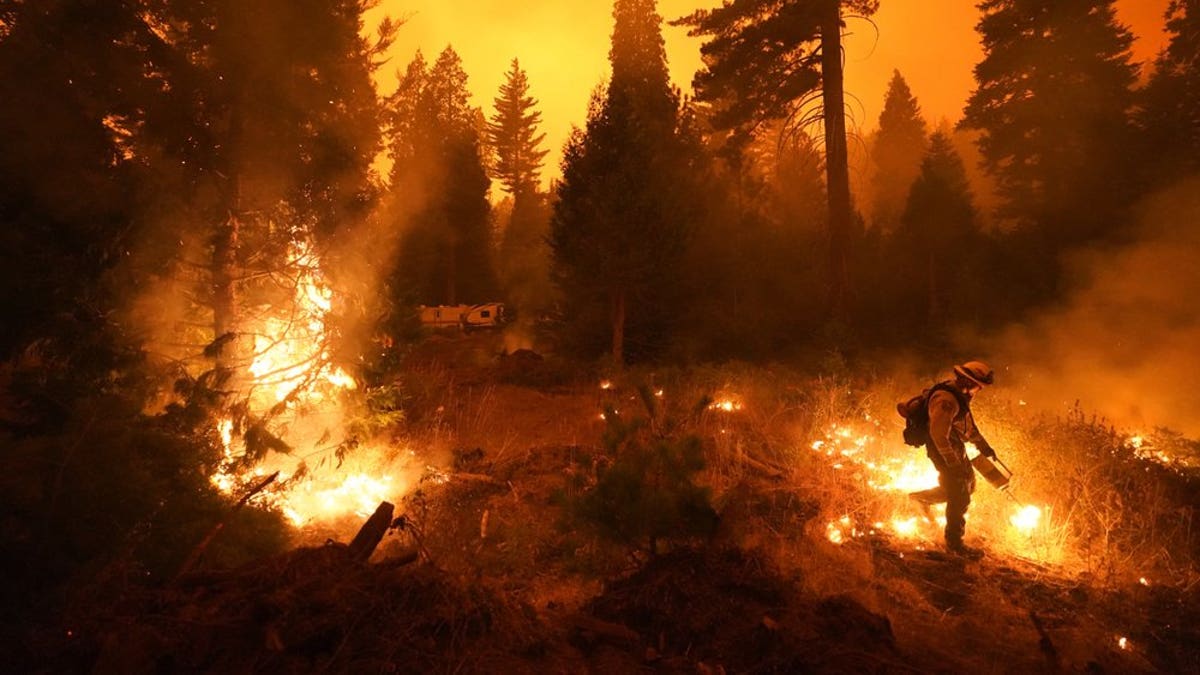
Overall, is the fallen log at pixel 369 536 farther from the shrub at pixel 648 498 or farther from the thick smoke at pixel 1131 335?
the thick smoke at pixel 1131 335

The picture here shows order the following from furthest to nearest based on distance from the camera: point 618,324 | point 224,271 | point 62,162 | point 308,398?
point 618,324 < point 308,398 < point 224,271 < point 62,162

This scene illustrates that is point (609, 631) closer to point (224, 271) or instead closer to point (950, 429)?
point (950, 429)

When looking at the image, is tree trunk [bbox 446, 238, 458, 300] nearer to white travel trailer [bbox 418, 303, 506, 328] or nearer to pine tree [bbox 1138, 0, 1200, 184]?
white travel trailer [bbox 418, 303, 506, 328]

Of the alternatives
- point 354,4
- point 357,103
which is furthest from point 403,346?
point 354,4

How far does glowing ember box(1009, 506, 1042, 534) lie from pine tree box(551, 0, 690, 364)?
9.82 metres

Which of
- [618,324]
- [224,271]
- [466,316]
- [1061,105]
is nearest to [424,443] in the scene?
[224,271]

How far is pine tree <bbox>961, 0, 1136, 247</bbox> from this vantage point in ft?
61.6

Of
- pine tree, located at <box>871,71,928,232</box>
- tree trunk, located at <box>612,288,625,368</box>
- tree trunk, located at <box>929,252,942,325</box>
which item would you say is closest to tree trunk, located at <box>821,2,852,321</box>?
tree trunk, located at <box>612,288,625,368</box>

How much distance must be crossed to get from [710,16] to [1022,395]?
10.3 meters

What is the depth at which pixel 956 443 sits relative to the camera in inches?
236

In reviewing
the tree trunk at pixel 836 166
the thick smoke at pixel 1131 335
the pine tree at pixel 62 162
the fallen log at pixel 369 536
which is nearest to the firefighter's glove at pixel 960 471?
the fallen log at pixel 369 536

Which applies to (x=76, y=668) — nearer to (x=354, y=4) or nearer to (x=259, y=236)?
(x=259, y=236)

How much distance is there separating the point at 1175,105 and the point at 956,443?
22.1m

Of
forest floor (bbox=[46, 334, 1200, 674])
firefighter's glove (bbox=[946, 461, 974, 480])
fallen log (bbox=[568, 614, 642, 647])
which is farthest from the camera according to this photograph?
firefighter's glove (bbox=[946, 461, 974, 480])
